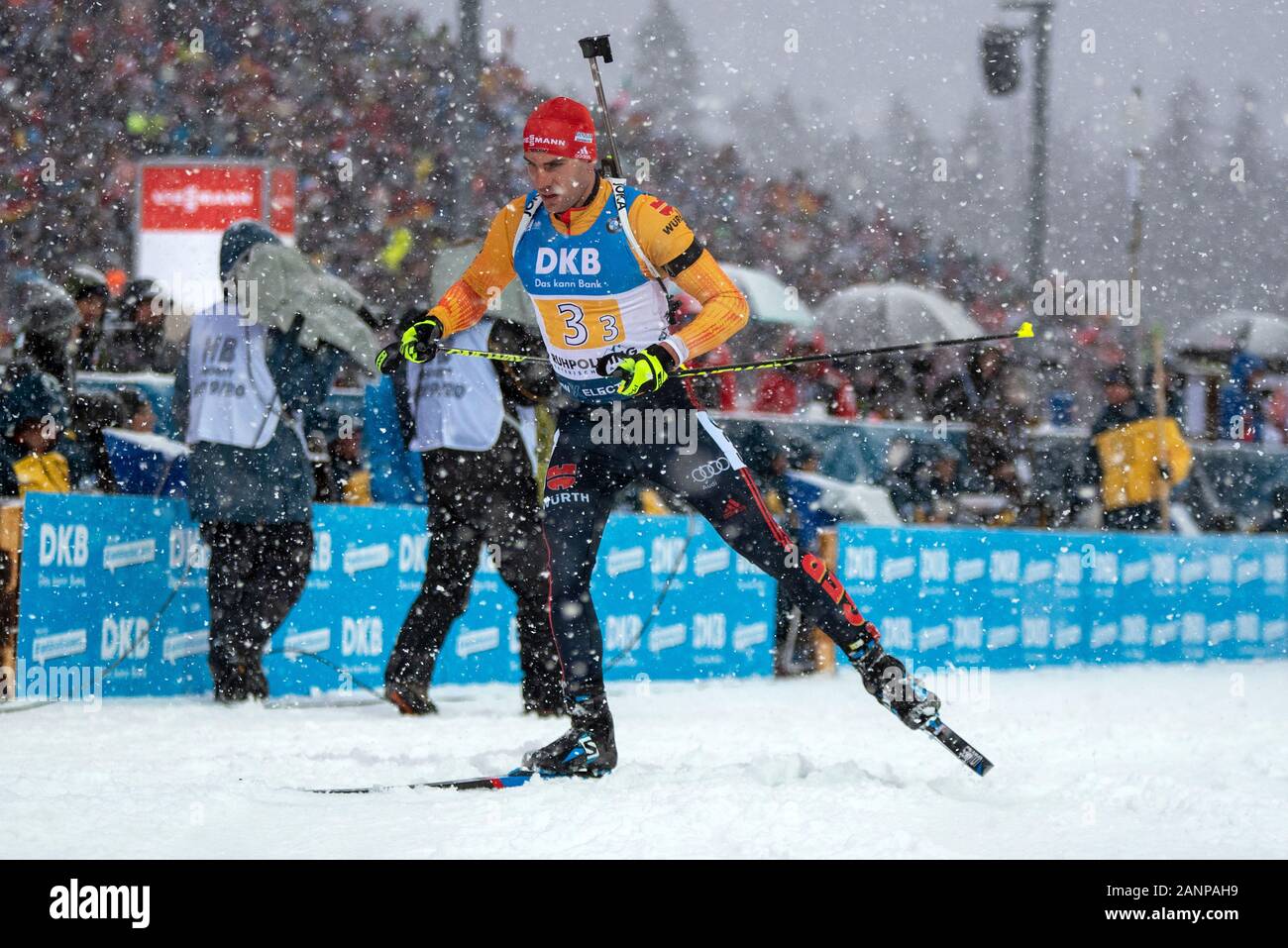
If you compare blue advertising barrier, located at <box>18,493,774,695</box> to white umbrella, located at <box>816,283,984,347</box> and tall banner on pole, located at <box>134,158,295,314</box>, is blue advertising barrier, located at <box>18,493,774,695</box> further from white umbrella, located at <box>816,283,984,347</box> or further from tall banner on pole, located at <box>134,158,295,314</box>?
white umbrella, located at <box>816,283,984,347</box>

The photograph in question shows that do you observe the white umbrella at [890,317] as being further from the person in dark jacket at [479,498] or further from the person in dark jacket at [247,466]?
the person in dark jacket at [247,466]

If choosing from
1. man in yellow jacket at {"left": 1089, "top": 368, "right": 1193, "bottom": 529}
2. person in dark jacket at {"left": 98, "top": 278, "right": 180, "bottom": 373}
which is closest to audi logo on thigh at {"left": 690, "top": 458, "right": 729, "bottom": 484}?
person in dark jacket at {"left": 98, "top": 278, "right": 180, "bottom": 373}

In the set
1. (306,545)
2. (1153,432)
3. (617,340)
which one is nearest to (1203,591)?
(1153,432)

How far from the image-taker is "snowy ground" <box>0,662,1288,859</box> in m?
3.85

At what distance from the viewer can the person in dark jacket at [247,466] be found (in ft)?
23.5

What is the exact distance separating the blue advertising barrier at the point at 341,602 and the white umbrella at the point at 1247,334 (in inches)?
406

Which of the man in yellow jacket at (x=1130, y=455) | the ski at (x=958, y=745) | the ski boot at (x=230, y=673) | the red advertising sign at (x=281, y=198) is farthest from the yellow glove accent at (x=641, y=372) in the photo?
the man in yellow jacket at (x=1130, y=455)

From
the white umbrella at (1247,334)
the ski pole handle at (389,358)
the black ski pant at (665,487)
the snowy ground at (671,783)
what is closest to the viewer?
the snowy ground at (671,783)

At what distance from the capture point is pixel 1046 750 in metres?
6.11

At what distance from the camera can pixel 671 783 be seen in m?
4.82

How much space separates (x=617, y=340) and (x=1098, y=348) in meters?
22.0

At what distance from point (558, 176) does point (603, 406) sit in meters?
0.73

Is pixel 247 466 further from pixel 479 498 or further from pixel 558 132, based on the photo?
pixel 558 132

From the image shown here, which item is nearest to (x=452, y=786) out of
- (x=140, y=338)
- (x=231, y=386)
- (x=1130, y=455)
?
(x=231, y=386)
